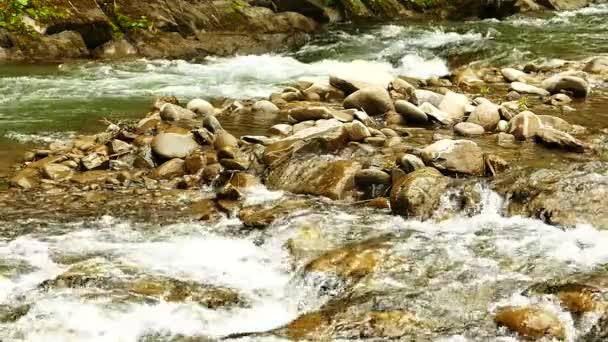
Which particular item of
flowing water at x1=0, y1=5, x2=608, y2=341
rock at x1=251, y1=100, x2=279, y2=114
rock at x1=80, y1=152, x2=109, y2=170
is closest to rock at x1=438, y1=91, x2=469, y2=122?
rock at x1=251, y1=100, x2=279, y2=114

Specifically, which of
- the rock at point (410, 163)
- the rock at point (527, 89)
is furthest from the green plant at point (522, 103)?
the rock at point (410, 163)

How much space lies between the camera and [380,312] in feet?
15.8

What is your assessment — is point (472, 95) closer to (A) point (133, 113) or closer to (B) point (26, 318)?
(A) point (133, 113)

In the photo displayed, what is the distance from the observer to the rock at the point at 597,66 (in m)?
12.7

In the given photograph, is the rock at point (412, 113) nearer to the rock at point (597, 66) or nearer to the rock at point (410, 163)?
the rock at point (410, 163)

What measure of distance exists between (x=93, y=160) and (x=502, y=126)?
502 cm

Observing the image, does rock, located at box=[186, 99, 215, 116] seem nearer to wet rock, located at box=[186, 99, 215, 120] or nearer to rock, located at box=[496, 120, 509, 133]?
wet rock, located at box=[186, 99, 215, 120]

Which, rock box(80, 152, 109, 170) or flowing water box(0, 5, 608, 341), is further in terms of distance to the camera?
rock box(80, 152, 109, 170)

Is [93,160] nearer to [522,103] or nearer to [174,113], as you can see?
[174,113]

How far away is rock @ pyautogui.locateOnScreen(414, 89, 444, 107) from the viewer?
1020 cm

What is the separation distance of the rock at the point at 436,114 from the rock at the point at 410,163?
7.19 ft

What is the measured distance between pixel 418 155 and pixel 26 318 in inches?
170

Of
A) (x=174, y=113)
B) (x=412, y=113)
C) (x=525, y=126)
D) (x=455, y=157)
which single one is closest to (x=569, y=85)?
(x=525, y=126)

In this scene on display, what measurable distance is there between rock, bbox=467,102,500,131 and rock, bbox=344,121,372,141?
171cm
